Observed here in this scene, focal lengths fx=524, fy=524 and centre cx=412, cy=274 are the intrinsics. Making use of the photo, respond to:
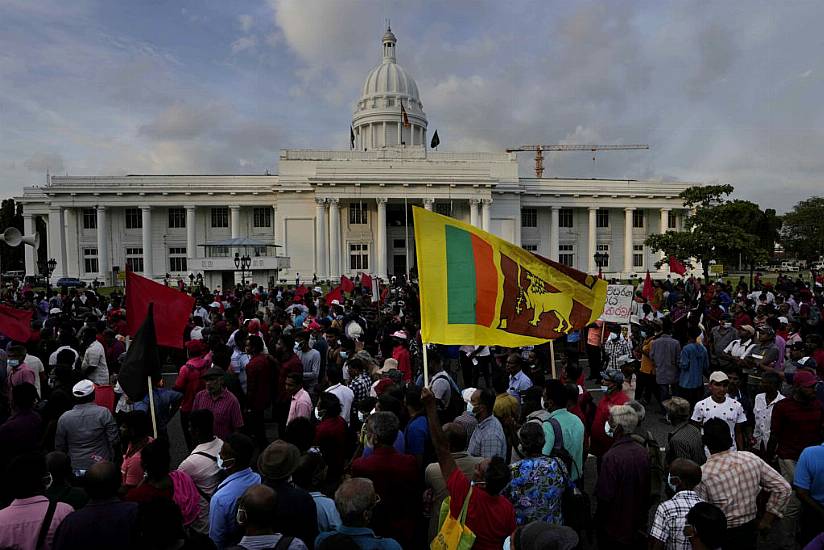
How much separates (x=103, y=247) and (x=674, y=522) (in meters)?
55.1

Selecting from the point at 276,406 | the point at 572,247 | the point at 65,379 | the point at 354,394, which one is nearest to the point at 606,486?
the point at 354,394

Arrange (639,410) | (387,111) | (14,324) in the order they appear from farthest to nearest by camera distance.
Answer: (387,111)
(14,324)
(639,410)

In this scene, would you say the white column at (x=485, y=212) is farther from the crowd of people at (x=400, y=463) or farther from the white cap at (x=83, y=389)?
the white cap at (x=83, y=389)

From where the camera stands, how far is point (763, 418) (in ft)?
19.4

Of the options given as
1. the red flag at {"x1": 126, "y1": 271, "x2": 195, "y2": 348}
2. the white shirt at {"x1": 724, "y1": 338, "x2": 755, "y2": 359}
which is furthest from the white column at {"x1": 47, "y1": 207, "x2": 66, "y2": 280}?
the white shirt at {"x1": 724, "y1": 338, "x2": 755, "y2": 359}

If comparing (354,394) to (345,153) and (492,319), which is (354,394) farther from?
(345,153)

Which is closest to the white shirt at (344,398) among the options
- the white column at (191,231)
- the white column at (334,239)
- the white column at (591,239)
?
the white column at (334,239)

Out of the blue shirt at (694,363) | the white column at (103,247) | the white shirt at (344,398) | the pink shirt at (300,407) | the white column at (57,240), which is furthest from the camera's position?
the white column at (57,240)

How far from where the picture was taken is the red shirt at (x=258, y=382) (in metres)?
7.71

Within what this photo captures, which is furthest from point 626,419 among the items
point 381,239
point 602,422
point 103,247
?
point 103,247

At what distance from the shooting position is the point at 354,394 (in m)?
6.98

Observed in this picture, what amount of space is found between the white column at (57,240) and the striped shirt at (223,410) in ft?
171

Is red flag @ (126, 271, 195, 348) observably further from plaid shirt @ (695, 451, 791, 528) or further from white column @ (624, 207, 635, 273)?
white column @ (624, 207, 635, 273)

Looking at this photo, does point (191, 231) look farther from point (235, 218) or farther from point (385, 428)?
point (385, 428)
